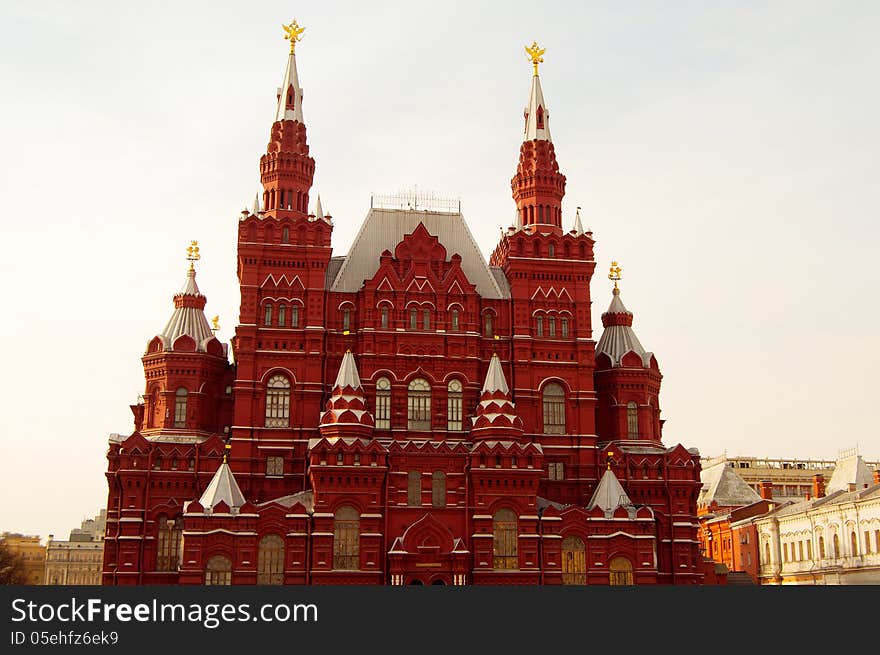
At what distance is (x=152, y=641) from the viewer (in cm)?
3778

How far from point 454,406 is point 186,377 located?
17.8 meters

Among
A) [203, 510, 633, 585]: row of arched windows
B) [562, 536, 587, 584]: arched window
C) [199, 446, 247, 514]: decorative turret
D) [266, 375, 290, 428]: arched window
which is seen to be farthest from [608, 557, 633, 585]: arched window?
[199, 446, 247, 514]: decorative turret

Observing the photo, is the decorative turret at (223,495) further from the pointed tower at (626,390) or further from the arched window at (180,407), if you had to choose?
the pointed tower at (626,390)

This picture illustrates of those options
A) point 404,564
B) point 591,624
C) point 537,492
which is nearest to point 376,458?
point 404,564

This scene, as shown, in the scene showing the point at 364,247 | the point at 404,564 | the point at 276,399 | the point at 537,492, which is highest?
the point at 364,247

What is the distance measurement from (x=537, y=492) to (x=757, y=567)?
124 ft

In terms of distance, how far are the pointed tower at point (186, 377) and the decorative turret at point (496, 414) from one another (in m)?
17.7

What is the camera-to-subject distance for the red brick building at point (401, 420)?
63406 millimetres

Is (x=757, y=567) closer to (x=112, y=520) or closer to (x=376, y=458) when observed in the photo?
(x=376, y=458)

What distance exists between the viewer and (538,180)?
7625 centimetres

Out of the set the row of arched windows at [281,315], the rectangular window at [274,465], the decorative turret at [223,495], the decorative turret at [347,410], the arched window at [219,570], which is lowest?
the arched window at [219,570]

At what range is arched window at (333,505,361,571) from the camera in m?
62.7

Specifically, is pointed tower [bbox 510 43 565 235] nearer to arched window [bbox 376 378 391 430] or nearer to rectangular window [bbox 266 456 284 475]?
arched window [bbox 376 378 391 430]

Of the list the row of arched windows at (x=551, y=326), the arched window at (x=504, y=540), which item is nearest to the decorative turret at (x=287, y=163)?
the row of arched windows at (x=551, y=326)
